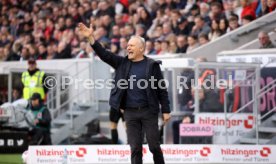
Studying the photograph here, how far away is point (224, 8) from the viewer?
19719 millimetres

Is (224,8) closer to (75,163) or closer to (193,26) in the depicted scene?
(193,26)

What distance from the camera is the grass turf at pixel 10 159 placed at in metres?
14.8

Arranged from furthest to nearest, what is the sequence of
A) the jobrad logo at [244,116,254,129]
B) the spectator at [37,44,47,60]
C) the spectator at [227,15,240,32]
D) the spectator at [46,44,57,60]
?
the spectator at [37,44,47,60] → the spectator at [46,44,57,60] → the spectator at [227,15,240,32] → the jobrad logo at [244,116,254,129]

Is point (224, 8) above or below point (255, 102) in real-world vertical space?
above

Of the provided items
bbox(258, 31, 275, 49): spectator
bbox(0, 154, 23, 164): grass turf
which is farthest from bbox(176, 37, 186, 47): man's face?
bbox(0, 154, 23, 164): grass turf

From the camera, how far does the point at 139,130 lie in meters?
10.7

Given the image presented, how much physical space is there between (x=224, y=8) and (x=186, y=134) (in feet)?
17.8

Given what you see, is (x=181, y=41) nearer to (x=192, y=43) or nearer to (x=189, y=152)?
(x=192, y=43)

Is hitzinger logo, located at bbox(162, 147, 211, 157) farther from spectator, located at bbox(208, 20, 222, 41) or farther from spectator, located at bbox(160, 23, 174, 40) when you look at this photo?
spectator, located at bbox(160, 23, 174, 40)

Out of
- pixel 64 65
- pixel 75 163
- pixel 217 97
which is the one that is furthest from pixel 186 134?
pixel 64 65

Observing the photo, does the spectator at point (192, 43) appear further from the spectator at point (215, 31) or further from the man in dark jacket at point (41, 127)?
the man in dark jacket at point (41, 127)
